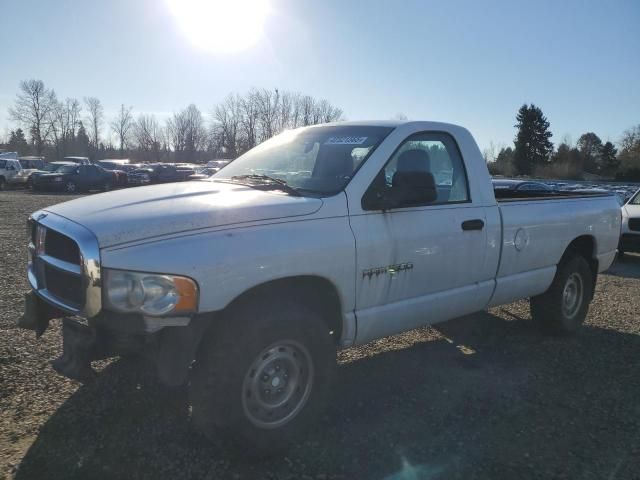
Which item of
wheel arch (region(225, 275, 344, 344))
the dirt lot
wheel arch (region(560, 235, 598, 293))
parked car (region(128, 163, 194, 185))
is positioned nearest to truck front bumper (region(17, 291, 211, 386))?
wheel arch (region(225, 275, 344, 344))

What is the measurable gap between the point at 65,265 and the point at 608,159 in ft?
278

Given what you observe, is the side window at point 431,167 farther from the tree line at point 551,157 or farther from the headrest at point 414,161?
the tree line at point 551,157

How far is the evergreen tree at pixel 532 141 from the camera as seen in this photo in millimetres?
70812

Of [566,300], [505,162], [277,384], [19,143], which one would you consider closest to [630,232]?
[566,300]

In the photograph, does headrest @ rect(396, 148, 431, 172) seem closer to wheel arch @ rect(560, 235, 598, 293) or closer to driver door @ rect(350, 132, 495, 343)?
driver door @ rect(350, 132, 495, 343)

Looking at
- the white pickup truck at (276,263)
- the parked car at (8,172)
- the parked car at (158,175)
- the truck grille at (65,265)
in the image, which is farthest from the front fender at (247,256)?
the parked car at (8,172)

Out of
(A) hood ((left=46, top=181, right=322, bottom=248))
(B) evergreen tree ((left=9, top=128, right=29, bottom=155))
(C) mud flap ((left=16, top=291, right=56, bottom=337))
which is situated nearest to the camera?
(A) hood ((left=46, top=181, right=322, bottom=248))

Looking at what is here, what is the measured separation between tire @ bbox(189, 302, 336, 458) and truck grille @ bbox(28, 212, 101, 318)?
653 mm

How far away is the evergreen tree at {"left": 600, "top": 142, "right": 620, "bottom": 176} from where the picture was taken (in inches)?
2828

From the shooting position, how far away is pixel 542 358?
4.70 meters

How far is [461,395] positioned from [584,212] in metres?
2.56

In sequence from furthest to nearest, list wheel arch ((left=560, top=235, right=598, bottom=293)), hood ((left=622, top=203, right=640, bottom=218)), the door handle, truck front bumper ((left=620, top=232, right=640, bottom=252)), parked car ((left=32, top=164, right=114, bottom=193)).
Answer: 1. parked car ((left=32, top=164, right=114, bottom=193))
2. hood ((left=622, top=203, right=640, bottom=218))
3. truck front bumper ((left=620, top=232, right=640, bottom=252))
4. wheel arch ((left=560, top=235, right=598, bottom=293))
5. the door handle

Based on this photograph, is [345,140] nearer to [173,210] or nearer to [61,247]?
[173,210]

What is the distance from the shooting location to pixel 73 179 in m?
27.4
